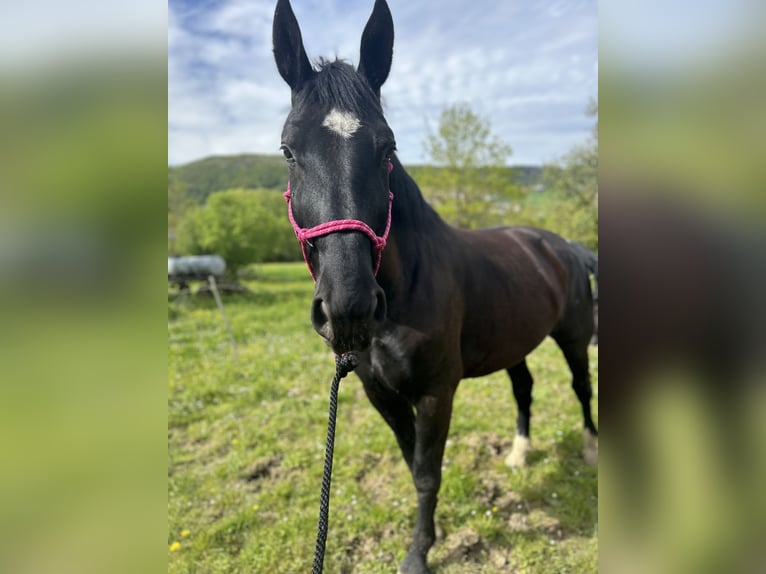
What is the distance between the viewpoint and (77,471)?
82 cm

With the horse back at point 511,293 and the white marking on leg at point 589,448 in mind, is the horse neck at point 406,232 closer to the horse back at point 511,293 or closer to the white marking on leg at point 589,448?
the horse back at point 511,293

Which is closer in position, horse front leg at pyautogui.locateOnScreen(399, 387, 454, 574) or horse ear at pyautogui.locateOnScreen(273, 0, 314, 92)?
horse ear at pyautogui.locateOnScreen(273, 0, 314, 92)

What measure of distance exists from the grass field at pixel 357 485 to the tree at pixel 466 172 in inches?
669

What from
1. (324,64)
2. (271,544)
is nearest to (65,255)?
(324,64)

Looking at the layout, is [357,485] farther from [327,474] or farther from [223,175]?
[223,175]

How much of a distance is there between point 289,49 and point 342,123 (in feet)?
1.94

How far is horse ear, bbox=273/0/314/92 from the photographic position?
192 cm

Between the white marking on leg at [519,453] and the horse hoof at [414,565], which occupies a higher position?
the white marking on leg at [519,453]

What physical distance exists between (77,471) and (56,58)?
2.52 ft

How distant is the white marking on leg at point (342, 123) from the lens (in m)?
1.69

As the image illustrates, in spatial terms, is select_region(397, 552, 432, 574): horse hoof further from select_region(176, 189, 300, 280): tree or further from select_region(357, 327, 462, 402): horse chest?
select_region(176, 189, 300, 280): tree

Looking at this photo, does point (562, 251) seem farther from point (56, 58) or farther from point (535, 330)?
point (56, 58)

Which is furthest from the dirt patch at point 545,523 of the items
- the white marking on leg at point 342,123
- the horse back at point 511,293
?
the white marking on leg at point 342,123

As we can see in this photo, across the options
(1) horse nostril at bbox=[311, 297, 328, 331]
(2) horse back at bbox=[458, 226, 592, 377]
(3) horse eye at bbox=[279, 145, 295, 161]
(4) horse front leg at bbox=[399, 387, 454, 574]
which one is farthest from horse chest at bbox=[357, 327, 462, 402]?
(3) horse eye at bbox=[279, 145, 295, 161]
